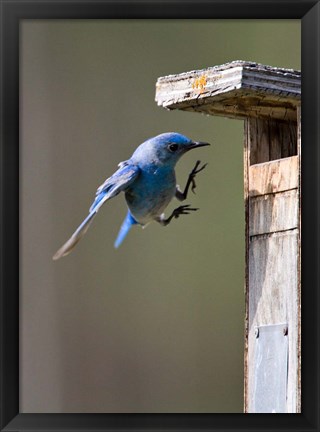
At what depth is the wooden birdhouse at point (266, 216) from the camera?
4.41 m

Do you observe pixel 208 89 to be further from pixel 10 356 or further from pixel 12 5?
pixel 10 356

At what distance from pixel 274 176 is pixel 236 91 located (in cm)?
39

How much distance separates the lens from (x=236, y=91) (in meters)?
4.46

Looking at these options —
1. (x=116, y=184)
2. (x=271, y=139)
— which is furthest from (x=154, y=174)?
(x=271, y=139)

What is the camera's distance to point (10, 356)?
402 centimetres

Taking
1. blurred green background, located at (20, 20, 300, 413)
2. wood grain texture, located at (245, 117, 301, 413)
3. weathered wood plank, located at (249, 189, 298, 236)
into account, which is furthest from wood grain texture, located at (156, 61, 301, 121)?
blurred green background, located at (20, 20, 300, 413)

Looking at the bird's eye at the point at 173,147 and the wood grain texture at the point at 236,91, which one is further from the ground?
the wood grain texture at the point at 236,91

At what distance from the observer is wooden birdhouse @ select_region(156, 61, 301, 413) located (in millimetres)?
→ 4406

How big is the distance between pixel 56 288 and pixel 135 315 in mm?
766

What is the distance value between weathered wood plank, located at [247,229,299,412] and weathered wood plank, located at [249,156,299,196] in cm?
19

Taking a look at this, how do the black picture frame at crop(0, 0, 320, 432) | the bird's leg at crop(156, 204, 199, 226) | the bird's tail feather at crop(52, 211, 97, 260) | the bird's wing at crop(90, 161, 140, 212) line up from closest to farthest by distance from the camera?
the black picture frame at crop(0, 0, 320, 432)
the bird's tail feather at crop(52, 211, 97, 260)
the bird's wing at crop(90, 161, 140, 212)
the bird's leg at crop(156, 204, 199, 226)

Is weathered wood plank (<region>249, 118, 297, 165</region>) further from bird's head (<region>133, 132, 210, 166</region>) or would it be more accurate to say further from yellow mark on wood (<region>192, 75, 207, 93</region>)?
bird's head (<region>133, 132, 210, 166</region>)

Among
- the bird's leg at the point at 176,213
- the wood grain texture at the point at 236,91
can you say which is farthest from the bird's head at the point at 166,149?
the wood grain texture at the point at 236,91

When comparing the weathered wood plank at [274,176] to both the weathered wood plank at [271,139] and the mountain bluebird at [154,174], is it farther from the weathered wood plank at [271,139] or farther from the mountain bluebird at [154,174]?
the mountain bluebird at [154,174]
